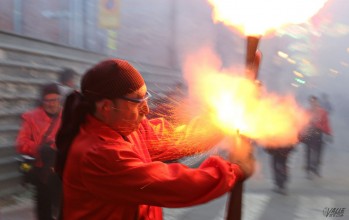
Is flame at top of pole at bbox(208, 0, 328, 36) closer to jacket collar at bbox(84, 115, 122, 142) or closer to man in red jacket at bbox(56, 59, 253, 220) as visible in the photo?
man in red jacket at bbox(56, 59, 253, 220)

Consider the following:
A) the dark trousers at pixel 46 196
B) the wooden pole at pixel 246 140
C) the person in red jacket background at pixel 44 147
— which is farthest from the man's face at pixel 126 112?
the dark trousers at pixel 46 196

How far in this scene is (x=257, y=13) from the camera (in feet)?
6.51

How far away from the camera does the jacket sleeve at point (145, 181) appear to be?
1525 mm

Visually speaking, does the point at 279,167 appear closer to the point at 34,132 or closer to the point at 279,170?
the point at 279,170

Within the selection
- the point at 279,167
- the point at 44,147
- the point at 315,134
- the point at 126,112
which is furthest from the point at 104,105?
the point at 315,134

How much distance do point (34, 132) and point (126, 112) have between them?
8.14 ft

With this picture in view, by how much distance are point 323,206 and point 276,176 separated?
3.05ft

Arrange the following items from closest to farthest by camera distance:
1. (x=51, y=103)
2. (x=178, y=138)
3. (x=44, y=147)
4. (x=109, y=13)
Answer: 1. (x=178, y=138)
2. (x=44, y=147)
3. (x=51, y=103)
4. (x=109, y=13)

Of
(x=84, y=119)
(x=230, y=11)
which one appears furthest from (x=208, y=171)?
(x=230, y=11)

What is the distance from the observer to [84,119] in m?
1.75

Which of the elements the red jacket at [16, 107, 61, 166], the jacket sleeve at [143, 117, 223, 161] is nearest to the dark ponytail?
the jacket sleeve at [143, 117, 223, 161]

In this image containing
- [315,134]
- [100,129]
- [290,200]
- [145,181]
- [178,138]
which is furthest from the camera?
[315,134]

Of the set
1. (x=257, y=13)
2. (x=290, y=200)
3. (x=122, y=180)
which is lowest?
(x=290, y=200)

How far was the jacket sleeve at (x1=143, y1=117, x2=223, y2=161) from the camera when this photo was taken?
2152mm
